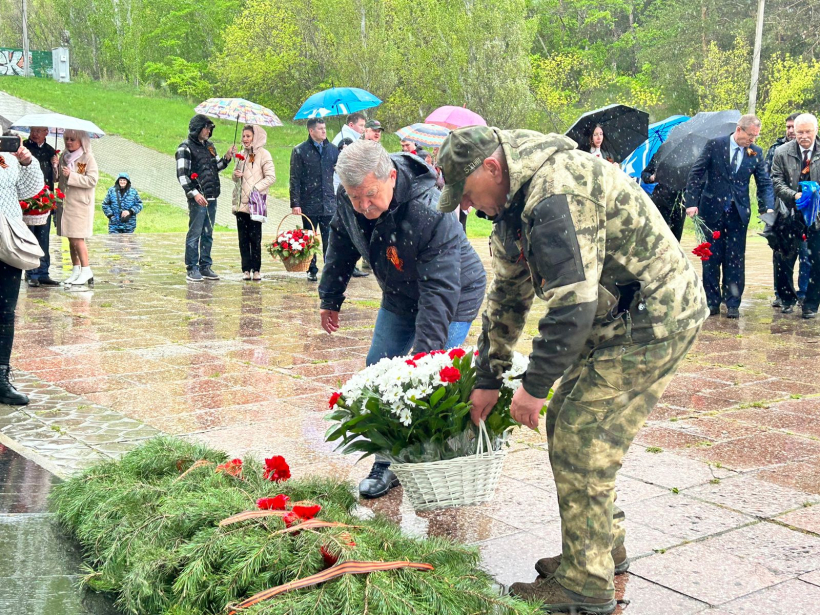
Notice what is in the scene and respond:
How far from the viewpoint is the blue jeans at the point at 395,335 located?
506 centimetres

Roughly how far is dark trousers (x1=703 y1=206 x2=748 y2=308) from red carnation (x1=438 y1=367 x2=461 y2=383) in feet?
25.3

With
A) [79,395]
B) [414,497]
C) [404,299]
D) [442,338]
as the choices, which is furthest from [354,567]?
[79,395]

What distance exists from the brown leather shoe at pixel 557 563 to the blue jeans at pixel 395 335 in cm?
154

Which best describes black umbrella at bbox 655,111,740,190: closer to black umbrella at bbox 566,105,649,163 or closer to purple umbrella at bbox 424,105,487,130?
black umbrella at bbox 566,105,649,163

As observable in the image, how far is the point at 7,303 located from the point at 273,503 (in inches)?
148

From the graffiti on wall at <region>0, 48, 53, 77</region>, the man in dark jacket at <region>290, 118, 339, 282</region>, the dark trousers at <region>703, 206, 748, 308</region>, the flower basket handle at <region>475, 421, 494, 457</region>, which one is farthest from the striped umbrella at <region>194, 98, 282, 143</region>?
the graffiti on wall at <region>0, 48, 53, 77</region>

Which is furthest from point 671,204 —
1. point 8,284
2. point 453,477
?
point 453,477

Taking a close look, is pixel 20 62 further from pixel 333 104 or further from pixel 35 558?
pixel 35 558

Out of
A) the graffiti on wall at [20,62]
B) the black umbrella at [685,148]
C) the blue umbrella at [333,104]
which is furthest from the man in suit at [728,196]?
the graffiti on wall at [20,62]

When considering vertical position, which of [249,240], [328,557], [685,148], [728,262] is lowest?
[328,557]

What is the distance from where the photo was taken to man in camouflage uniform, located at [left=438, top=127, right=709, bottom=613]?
3041mm

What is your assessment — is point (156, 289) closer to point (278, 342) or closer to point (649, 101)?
point (278, 342)

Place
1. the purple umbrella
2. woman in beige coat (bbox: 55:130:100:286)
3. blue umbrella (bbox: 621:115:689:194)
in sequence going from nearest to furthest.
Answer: woman in beige coat (bbox: 55:130:100:286) < blue umbrella (bbox: 621:115:689:194) < the purple umbrella

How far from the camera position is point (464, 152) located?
3191 mm
